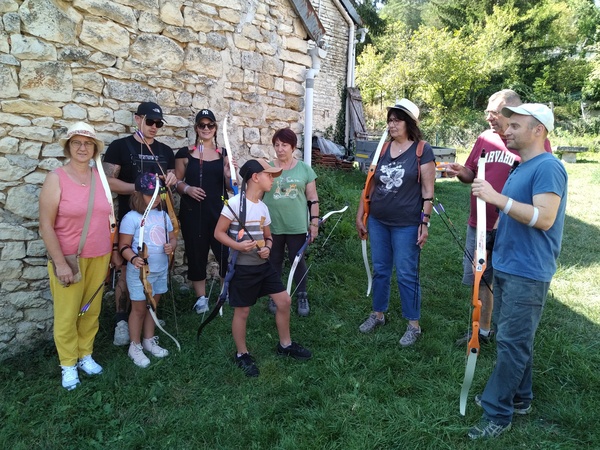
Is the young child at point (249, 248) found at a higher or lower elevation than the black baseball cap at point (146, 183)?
lower

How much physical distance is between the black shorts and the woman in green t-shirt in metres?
0.80

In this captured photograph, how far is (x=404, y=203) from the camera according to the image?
364cm

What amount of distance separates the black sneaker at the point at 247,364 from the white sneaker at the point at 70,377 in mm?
1145

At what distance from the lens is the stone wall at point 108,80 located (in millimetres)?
3436

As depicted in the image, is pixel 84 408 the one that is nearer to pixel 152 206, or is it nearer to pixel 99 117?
pixel 152 206

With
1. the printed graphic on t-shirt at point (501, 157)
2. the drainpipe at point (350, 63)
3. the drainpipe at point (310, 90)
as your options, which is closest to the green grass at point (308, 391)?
the printed graphic on t-shirt at point (501, 157)

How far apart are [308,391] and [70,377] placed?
1.70 meters

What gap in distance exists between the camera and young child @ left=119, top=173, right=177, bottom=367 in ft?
11.1

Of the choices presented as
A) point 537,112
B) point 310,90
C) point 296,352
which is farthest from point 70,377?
point 310,90

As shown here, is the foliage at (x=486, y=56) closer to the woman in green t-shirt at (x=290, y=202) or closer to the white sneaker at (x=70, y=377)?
the woman in green t-shirt at (x=290, y=202)

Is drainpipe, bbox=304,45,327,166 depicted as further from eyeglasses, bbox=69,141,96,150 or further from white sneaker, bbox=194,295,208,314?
eyeglasses, bbox=69,141,96,150

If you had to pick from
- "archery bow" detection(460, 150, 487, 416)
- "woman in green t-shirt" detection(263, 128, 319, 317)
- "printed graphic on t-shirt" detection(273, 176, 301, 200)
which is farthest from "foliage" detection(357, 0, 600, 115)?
"archery bow" detection(460, 150, 487, 416)

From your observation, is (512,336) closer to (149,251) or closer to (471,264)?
(471,264)

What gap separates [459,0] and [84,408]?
115 feet
